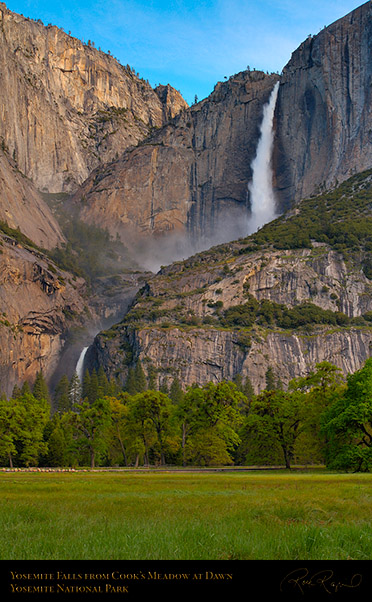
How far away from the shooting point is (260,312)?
159375mm

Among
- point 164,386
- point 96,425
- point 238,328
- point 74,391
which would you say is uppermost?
point 238,328

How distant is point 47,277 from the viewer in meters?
193

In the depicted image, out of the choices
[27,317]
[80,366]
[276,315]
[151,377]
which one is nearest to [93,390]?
[151,377]

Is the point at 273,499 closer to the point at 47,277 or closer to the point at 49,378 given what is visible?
the point at 49,378

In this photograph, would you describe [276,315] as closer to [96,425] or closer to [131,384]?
[131,384]

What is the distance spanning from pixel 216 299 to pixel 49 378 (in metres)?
56.0

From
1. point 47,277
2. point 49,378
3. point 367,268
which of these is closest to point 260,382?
point 367,268
